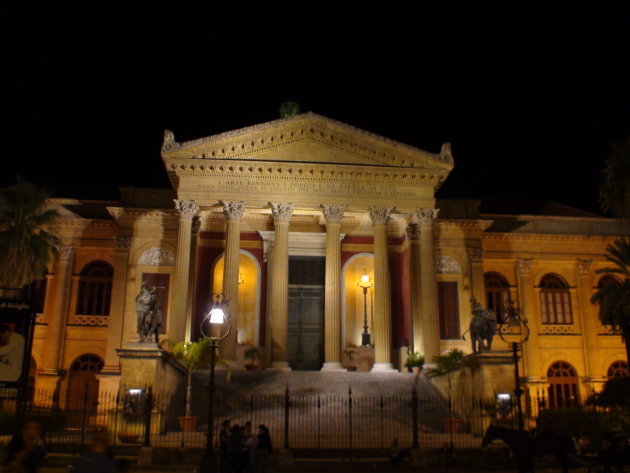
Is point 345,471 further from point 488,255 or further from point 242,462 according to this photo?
point 488,255

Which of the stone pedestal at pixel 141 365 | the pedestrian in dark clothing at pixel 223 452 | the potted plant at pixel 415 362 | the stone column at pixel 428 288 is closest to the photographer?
the pedestrian in dark clothing at pixel 223 452

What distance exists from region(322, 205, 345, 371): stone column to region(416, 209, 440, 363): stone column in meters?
3.71

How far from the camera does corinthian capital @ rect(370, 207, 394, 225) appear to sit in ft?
92.2

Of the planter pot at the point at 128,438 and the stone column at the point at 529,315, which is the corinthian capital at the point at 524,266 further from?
the planter pot at the point at 128,438

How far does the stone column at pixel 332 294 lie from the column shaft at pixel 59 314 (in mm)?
13303

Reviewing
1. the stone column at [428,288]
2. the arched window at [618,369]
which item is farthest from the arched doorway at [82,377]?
the arched window at [618,369]

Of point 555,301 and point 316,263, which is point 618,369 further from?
point 316,263

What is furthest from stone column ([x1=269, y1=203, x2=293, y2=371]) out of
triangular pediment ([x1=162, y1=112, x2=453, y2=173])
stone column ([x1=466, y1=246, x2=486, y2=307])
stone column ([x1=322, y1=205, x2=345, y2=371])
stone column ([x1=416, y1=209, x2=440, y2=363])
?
stone column ([x1=466, y1=246, x2=486, y2=307])

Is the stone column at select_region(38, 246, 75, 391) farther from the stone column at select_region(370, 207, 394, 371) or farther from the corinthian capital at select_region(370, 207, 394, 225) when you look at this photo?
the corinthian capital at select_region(370, 207, 394, 225)

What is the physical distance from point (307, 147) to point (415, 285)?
806 centimetres

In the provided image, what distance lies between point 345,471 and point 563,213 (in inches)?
1233

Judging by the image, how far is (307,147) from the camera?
2817cm

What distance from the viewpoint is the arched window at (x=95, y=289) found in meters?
31.7

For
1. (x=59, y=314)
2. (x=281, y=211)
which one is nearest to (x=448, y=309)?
(x=281, y=211)
